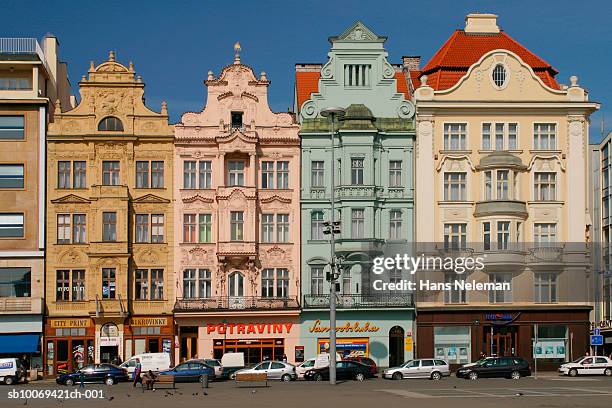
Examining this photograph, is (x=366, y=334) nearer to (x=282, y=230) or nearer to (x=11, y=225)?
(x=282, y=230)

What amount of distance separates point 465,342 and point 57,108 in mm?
29519

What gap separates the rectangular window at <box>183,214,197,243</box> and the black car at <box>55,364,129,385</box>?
1305cm

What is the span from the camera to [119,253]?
7088 centimetres

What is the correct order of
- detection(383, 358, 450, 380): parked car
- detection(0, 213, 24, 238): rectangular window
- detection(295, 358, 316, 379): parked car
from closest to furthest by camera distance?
detection(295, 358, 316, 379): parked car, detection(383, 358, 450, 380): parked car, detection(0, 213, 24, 238): rectangular window

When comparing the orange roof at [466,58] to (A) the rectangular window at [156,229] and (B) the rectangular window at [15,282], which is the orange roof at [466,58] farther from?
(B) the rectangular window at [15,282]

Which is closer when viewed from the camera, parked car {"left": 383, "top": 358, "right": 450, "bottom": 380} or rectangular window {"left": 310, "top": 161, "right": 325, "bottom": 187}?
parked car {"left": 383, "top": 358, "right": 450, "bottom": 380}

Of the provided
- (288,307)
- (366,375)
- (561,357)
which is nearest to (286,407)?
(366,375)

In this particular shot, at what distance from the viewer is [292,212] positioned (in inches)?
2874

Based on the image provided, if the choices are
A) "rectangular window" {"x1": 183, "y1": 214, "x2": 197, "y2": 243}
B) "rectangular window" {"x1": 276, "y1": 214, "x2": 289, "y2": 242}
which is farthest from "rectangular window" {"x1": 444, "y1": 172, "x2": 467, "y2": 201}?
"rectangular window" {"x1": 183, "y1": 214, "x2": 197, "y2": 243}

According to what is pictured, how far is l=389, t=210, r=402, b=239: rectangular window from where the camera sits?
7288 centimetres

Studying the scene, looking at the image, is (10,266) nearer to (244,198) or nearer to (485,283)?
(244,198)

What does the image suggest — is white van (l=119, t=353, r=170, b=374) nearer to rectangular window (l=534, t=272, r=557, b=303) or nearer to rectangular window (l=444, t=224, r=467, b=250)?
rectangular window (l=444, t=224, r=467, b=250)

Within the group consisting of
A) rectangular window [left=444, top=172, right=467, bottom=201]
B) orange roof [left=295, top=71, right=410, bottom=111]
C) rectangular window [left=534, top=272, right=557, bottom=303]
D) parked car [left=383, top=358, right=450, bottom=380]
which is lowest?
parked car [left=383, top=358, right=450, bottom=380]

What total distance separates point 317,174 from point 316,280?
6.79 m
